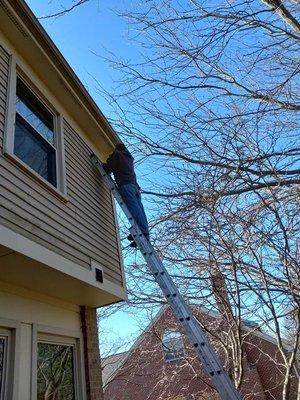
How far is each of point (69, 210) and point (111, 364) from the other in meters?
14.8

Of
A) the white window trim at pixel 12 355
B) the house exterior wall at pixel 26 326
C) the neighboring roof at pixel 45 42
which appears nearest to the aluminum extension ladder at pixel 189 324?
the house exterior wall at pixel 26 326

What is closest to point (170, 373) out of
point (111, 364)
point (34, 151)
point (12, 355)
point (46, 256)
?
point (111, 364)

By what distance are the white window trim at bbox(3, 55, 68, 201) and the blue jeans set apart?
1.05 m

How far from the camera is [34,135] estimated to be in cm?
463

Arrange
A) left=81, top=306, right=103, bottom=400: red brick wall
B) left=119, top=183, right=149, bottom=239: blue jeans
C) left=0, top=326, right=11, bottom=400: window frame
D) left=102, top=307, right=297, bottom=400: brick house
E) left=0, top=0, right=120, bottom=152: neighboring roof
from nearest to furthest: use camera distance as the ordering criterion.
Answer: left=0, top=326, right=11, bottom=400: window frame → left=0, top=0, right=120, bottom=152: neighboring roof → left=81, top=306, right=103, bottom=400: red brick wall → left=119, top=183, right=149, bottom=239: blue jeans → left=102, top=307, right=297, bottom=400: brick house

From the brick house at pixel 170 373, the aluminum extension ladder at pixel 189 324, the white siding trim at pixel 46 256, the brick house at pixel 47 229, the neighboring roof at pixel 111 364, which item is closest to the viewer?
the aluminum extension ladder at pixel 189 324

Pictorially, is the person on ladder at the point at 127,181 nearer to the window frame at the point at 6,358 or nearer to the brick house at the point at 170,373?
the window frame at the point at 6,358

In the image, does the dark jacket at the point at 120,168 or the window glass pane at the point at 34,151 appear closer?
the window glass pane at the point at 34,151

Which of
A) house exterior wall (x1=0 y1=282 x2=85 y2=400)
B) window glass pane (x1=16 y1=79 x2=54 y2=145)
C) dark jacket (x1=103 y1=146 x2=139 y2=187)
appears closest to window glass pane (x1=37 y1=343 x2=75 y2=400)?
house exterior wall (x1=0 y1=282 x2=85 y2=400)

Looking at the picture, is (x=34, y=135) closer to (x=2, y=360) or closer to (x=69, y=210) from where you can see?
(x=69, y=210)

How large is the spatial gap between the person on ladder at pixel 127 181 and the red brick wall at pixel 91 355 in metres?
1.22

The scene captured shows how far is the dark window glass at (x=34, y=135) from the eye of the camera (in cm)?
429

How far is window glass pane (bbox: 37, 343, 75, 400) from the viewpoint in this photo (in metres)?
4.08

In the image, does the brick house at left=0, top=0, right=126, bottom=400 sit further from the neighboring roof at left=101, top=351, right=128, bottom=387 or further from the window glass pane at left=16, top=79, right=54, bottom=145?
the neighboring roof at left=101, top=351, right=128, bottom=387
